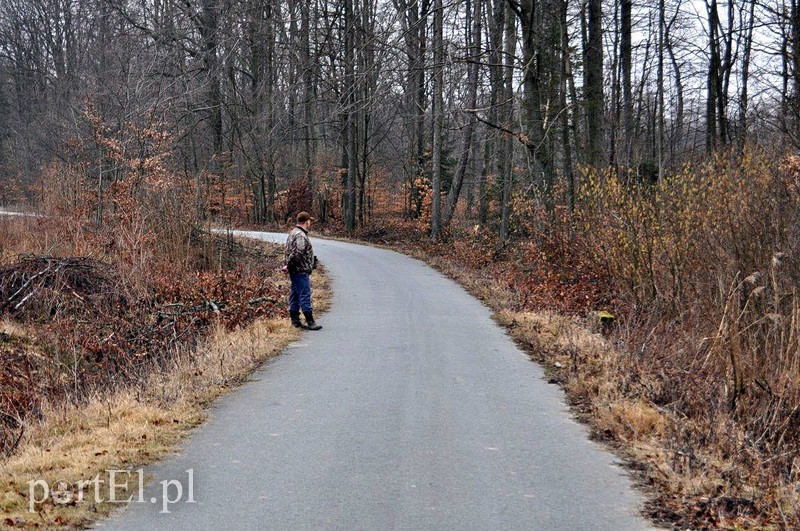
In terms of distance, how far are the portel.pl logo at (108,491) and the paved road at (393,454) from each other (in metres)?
0.05

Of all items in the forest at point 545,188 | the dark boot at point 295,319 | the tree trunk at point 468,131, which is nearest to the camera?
the forest at point 545,188

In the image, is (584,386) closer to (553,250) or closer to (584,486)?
(584,486)

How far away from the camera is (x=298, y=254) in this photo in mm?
11953

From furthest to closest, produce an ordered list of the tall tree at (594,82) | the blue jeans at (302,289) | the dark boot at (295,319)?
the tall tree at (594,82)
the dark boot at (295,319)
the blue jeans at (302,289)

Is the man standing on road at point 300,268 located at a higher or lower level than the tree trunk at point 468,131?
lower

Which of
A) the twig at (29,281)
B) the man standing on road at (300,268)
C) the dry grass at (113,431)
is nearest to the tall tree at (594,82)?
the man standing on road at (300,268)

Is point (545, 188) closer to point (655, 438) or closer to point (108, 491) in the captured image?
point (655, 438)

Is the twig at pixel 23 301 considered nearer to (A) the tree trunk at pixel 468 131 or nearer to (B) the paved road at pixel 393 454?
(B) the paved road at pixel 393 454

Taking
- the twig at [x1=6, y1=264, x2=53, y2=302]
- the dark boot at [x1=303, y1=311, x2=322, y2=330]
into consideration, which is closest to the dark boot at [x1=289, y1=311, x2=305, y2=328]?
the dark boot at [x1=303, y1=311, x2=322, y2=330]

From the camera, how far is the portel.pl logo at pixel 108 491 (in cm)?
504

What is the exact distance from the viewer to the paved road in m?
5.01

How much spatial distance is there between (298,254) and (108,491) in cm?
695

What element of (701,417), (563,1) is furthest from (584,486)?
(563,1)

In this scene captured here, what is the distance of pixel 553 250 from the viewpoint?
17516 millimetres
